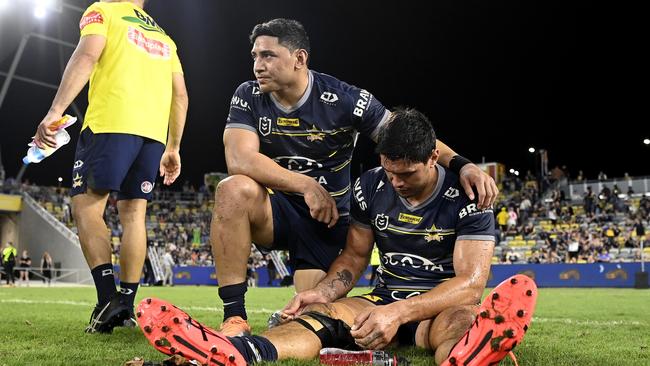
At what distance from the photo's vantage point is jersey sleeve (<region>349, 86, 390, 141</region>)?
4012 millimetres

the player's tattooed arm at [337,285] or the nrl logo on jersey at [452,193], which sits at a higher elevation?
the nrl logo on jersey at [452,193]

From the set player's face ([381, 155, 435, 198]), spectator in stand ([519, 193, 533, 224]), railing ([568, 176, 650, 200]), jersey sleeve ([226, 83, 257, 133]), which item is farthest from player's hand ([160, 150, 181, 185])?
railing ([568, 176, 650, 200])

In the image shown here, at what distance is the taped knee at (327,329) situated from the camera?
2953mm

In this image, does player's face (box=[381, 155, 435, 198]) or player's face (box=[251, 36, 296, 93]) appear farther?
player's face (box=[251, 36, 296, 93])

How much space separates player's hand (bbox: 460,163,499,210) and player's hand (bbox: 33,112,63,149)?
8.39ft

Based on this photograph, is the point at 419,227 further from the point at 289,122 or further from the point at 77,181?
the point at 77,181

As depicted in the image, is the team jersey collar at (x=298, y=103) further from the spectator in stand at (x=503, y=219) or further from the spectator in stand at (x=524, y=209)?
the spectator in stand at (x=524, y=209)

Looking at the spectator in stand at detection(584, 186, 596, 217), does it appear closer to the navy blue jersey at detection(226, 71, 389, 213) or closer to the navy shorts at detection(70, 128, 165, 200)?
the navy blue jersey at detection(226, 71, 389, 213)

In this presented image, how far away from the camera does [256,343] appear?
2.66 m

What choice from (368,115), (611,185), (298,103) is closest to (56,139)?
(298,103)

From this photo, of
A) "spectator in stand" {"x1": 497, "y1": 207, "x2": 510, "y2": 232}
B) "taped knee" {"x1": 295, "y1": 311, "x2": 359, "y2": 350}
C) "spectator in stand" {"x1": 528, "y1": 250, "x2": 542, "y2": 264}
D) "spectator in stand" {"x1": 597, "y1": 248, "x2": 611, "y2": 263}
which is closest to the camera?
"taped knee" {"x1": 295, "y1": 311, "x2": 359, "y2": 350}

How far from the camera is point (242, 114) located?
13.3 feet

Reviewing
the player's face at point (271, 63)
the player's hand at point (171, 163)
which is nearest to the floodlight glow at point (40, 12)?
the player's hand at point (171, 163)

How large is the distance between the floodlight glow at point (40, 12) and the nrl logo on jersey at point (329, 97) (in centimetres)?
3437
